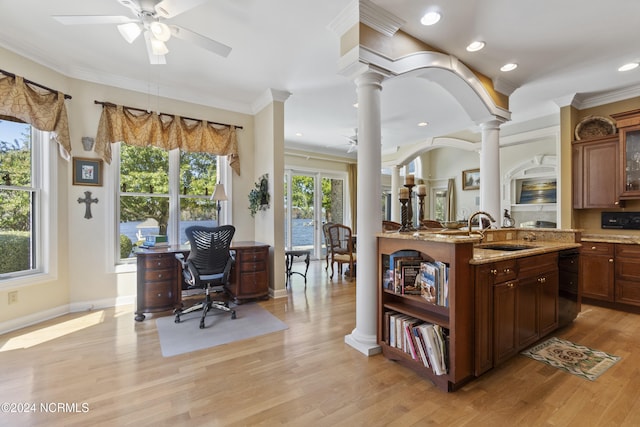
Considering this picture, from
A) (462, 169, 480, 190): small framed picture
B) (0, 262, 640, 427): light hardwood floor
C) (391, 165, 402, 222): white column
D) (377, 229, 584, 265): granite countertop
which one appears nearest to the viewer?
(0, 262, 640, 427): light hardwood floor

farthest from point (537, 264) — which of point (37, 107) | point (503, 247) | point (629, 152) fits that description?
point (37, 107)

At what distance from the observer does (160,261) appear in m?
3.40

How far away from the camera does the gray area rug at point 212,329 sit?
2.65 m

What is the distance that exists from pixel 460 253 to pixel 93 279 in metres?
4.10

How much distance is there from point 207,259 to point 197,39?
2.11 m

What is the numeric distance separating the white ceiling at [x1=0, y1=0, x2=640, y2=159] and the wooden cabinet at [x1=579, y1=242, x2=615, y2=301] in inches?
85.6

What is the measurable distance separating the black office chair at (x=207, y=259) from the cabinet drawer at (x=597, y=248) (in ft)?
14.8

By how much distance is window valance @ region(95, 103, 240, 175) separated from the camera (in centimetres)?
359

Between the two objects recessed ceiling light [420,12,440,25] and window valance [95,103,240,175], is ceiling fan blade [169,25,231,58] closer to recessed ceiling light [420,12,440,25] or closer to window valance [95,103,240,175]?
recessed ceiling light [420,12,440,25]

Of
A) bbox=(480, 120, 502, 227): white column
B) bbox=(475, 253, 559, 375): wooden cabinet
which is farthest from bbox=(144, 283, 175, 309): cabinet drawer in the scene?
bbox=(480, 120, 502, 227): white column

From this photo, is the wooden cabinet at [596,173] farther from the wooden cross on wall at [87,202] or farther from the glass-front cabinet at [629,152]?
the wooden cross on wall at [87,202]

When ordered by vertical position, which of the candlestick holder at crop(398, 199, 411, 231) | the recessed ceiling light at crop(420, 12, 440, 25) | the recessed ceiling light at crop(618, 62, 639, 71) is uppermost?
the recessed ceiling light at crop(618, 62, 639, 71)

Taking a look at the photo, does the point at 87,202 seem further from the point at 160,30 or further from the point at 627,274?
the point at 627,274

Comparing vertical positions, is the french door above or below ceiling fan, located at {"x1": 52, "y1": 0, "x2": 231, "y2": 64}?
below
